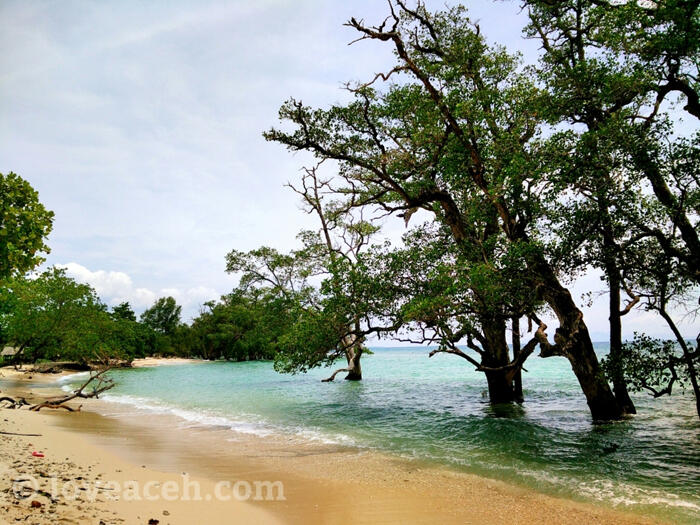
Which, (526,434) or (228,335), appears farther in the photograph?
(228,335)

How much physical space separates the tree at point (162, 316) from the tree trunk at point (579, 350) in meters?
103

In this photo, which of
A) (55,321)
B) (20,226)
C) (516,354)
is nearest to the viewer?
(20,226)

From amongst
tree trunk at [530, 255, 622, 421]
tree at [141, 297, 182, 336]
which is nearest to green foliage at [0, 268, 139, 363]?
tree trunk at [530, 255, 622, 421]

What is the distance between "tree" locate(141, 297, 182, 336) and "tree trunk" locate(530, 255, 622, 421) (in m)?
103

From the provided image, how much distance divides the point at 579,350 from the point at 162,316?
Answer: 105 metres

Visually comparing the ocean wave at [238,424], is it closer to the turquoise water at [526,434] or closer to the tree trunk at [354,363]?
the turquoise water at [526,434]

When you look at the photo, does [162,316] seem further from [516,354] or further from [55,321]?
[516,354]

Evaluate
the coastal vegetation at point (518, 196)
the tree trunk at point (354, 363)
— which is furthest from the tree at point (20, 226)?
the tree trunk at point (354, 363)

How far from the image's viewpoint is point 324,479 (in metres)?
7.08

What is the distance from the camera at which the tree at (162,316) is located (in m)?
101

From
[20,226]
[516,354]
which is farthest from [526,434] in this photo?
[20,226]

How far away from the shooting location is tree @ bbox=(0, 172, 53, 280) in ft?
20.5

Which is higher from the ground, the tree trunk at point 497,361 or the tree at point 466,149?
the tree at point 466,149

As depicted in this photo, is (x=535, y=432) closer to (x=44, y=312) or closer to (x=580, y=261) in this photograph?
(x=580, y=261)
